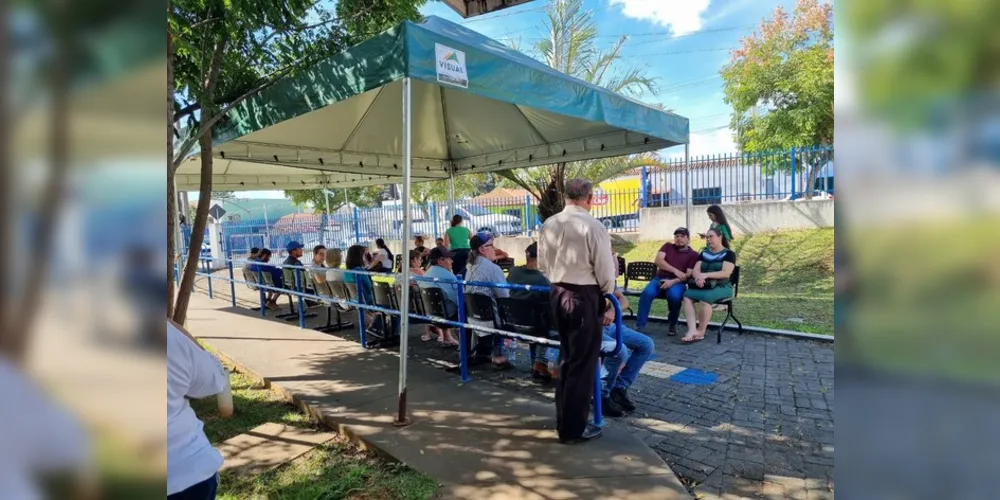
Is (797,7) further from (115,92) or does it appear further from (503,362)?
(115,92)

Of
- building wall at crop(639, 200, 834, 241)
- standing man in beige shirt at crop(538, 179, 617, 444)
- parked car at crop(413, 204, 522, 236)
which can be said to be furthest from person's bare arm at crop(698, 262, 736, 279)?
parked car at crop(413, 204, 522, 236)

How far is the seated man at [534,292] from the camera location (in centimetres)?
416

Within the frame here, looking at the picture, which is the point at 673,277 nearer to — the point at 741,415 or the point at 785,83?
the point at 741,415

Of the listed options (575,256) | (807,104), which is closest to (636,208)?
(807,104)

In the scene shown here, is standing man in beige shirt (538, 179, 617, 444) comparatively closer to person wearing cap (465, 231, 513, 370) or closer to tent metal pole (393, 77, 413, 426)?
tent metal pole (393, 77, 413, 426)

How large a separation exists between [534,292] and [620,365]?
0.87m

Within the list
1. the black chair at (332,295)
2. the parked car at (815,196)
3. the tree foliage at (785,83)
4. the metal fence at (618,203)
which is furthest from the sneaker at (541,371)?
the tree foliage at (785,83)

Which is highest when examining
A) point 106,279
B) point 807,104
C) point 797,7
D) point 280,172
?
point 797,7

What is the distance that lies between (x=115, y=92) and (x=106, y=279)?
0.22m

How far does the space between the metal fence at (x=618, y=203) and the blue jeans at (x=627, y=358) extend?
514cm

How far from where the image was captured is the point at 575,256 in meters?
3.29

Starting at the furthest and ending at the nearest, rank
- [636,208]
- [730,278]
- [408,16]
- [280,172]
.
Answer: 1. [636,208]
2. [280,172]
3. [730,278]
4. [408,16]

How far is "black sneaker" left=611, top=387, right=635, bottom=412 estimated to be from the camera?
4.02 meters

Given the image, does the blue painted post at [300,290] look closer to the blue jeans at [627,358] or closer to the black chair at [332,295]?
the black chair at [332,295]
